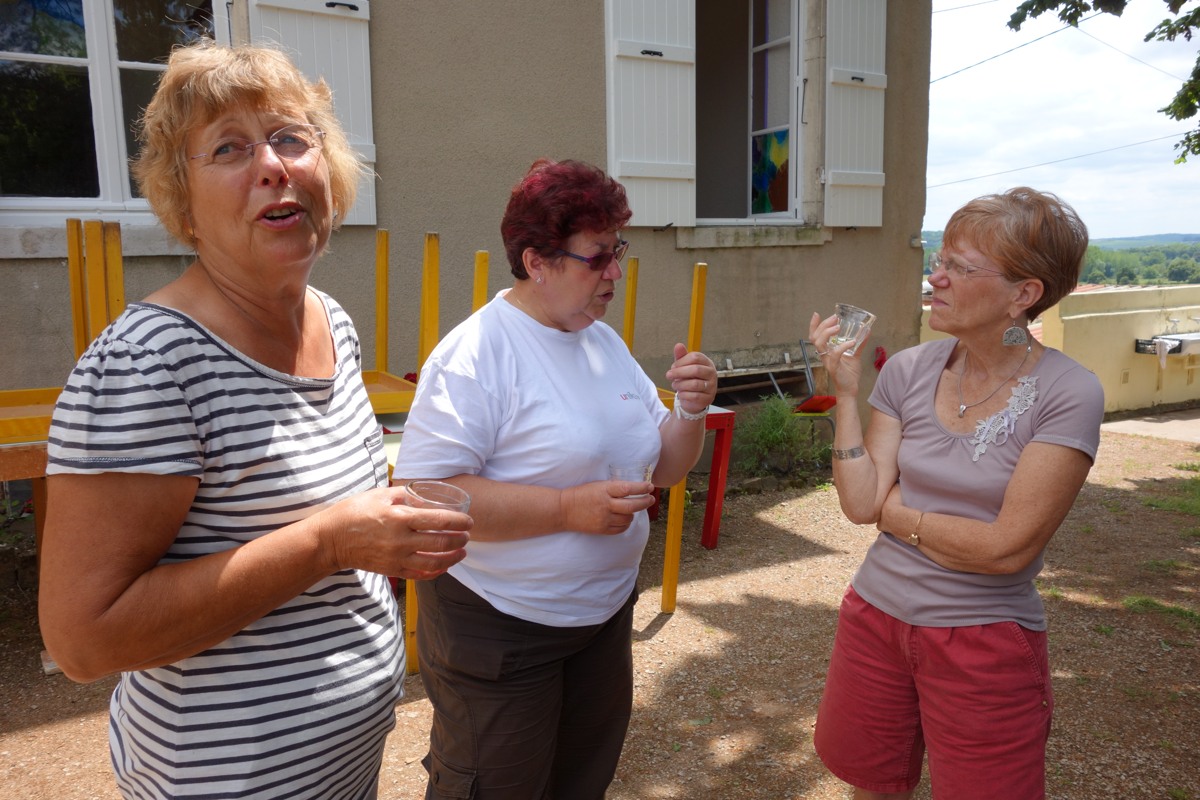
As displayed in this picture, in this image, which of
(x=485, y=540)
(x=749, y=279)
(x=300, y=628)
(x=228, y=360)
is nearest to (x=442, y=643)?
(x=485, y=540)

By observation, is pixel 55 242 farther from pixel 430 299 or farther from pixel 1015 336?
pixel 1015 336

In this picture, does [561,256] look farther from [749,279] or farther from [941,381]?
[749,279]

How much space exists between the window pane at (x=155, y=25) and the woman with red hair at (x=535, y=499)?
3485 millimetres

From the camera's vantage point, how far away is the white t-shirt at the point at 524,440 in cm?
176

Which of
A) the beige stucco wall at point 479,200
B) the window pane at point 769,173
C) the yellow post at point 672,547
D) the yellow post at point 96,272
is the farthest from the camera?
the window pane at point 769,173

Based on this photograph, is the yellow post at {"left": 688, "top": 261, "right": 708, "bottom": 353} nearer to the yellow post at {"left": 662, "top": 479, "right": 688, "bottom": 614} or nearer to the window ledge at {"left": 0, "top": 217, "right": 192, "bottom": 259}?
the yellow post at {"left": 662, "top": 479, "right": 688, "bottom": 614}

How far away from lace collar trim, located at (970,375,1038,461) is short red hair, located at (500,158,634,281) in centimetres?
97

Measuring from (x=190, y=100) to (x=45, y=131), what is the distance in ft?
12.5

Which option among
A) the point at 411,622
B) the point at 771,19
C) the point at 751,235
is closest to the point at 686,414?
the point at 411,622

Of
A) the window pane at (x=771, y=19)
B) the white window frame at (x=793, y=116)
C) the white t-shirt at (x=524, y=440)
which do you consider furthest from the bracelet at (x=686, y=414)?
the window pane at (x=771, y=19)

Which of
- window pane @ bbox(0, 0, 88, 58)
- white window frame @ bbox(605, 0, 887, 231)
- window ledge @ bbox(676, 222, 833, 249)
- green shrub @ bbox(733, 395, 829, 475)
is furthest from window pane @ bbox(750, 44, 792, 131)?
window pane @ bbox(0, 0, 88, 58)

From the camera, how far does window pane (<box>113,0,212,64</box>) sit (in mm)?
4444

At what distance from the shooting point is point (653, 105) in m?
5.86

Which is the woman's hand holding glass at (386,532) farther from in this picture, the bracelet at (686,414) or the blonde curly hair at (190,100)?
the bracelet at (686,414)
